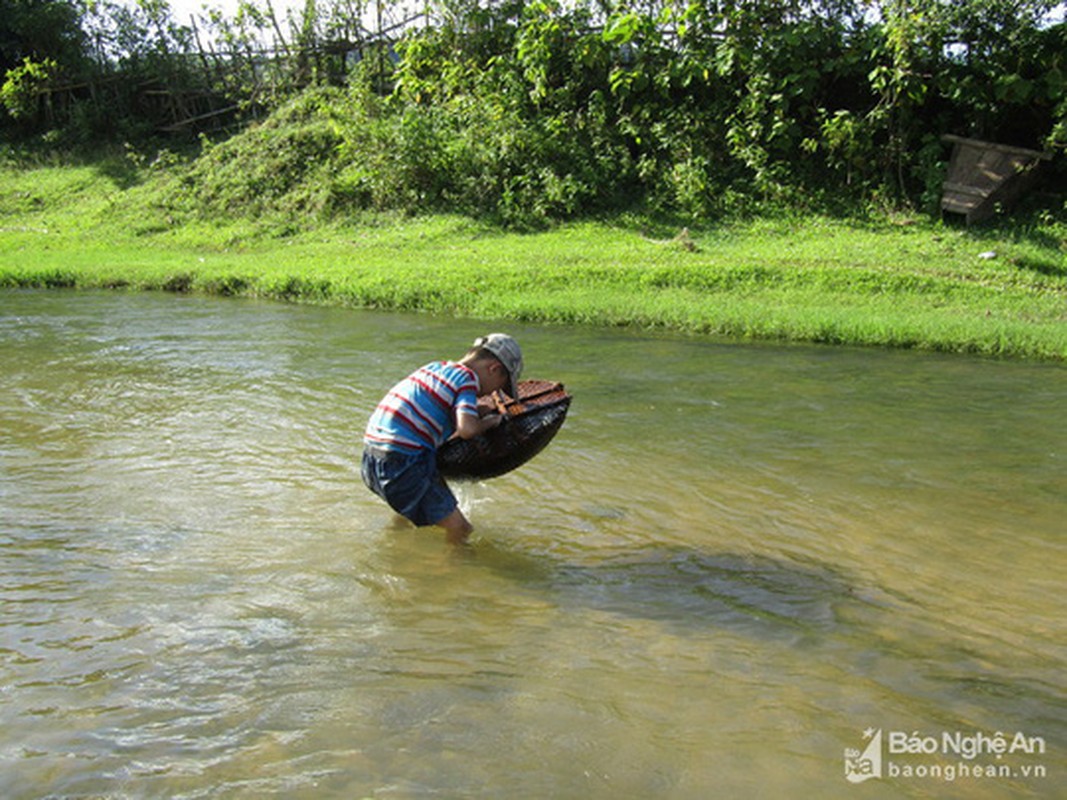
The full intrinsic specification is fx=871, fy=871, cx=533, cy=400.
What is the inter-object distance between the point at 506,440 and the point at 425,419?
1.65 feet

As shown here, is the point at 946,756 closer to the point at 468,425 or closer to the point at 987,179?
the point at 468,425

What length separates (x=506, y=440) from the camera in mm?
4777

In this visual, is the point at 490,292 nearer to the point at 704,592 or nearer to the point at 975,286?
the point at 975,286

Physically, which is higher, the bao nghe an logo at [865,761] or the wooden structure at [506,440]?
the wooden structure at [506,440]

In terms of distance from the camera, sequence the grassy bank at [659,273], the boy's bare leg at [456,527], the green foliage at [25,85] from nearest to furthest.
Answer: the boy's bare leg at [456,527], the grassy bank at [659,273], the green foliage at [25,85]

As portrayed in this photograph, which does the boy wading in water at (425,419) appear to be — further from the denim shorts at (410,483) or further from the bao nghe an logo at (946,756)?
the bao nghe an logo at (946,756)

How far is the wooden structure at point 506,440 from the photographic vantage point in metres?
4.75

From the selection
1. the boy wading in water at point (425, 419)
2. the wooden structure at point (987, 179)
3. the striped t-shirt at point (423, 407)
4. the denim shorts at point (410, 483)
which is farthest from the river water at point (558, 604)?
the wooden structure at point (987, 179)

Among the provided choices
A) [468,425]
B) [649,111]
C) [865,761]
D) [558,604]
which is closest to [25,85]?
[649,111]

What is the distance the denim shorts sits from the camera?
452 centimetres

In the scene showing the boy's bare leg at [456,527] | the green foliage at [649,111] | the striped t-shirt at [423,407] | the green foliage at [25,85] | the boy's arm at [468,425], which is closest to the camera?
the boy's arm at [468,425]

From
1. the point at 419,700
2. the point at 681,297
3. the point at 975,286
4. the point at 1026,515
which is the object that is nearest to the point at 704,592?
the point at 419,700

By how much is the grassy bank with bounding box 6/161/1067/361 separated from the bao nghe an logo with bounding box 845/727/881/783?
7827mm

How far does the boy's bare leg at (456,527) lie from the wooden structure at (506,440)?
0.27 m
